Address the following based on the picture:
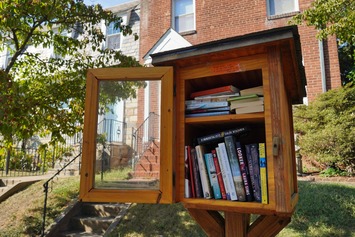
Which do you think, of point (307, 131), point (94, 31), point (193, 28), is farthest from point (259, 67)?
point (193, 28)

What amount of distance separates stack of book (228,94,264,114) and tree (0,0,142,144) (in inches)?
119

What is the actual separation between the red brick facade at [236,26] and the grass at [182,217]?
14.6 ft

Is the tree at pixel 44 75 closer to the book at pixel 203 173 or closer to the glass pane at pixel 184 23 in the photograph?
the book at pixel 203 173

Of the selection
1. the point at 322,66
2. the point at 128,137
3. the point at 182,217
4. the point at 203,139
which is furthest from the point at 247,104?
the point at 322,66

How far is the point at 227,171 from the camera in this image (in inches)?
67.6

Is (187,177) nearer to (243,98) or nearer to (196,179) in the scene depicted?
(196,179)

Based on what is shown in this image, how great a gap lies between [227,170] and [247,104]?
1.37ft

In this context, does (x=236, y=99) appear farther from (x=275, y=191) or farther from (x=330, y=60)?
(x=330, y=60)

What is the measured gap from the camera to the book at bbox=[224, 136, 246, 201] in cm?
167

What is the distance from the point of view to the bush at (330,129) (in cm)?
652

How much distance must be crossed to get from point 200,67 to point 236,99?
1.09 feet

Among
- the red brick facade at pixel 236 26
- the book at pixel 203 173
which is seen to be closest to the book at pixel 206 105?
the book at pixel 203 173

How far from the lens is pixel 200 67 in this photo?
1.88 m

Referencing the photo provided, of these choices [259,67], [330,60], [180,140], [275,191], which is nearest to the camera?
[275,191]
